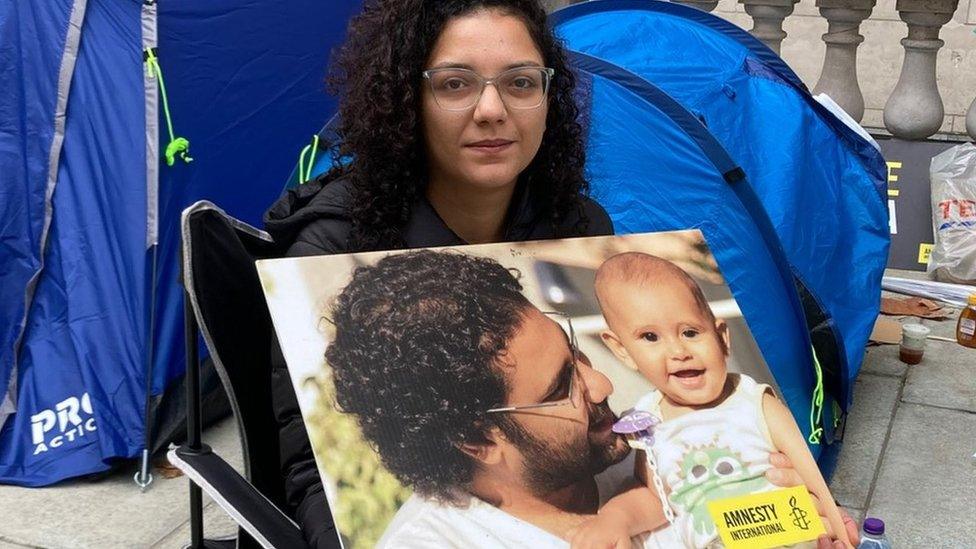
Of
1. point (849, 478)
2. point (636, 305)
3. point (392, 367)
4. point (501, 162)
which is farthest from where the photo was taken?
point (849, 478)

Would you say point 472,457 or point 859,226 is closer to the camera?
point 472,457

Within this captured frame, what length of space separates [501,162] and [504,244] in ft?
0.55

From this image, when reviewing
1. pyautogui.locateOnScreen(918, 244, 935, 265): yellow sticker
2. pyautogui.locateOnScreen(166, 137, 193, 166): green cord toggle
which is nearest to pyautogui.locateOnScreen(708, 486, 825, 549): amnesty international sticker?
pyautogui.locateOnScreen(166, 137, 193, 166): green cord toggle

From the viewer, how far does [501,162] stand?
1.86 meters

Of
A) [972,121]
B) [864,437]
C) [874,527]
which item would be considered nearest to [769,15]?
[972,121]

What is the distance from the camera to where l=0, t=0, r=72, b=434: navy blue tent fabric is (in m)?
3.10

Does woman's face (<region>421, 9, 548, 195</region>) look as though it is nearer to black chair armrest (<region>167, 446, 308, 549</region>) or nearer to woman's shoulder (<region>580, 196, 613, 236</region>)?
woman's shoulder (<region>580, 196, 613, 236</region>)

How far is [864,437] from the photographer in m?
3.62

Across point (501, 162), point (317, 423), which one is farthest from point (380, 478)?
point (501, 162)

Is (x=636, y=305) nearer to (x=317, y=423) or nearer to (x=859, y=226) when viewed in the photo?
(x=317, y=423)

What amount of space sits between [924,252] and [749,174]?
6.98 ft

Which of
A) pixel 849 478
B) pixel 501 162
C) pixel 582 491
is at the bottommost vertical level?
pixel 849 478

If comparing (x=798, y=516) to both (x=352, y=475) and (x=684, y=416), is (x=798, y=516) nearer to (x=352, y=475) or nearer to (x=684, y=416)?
(x=684, y=416)

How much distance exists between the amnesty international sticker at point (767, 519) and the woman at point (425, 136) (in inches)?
24.6
